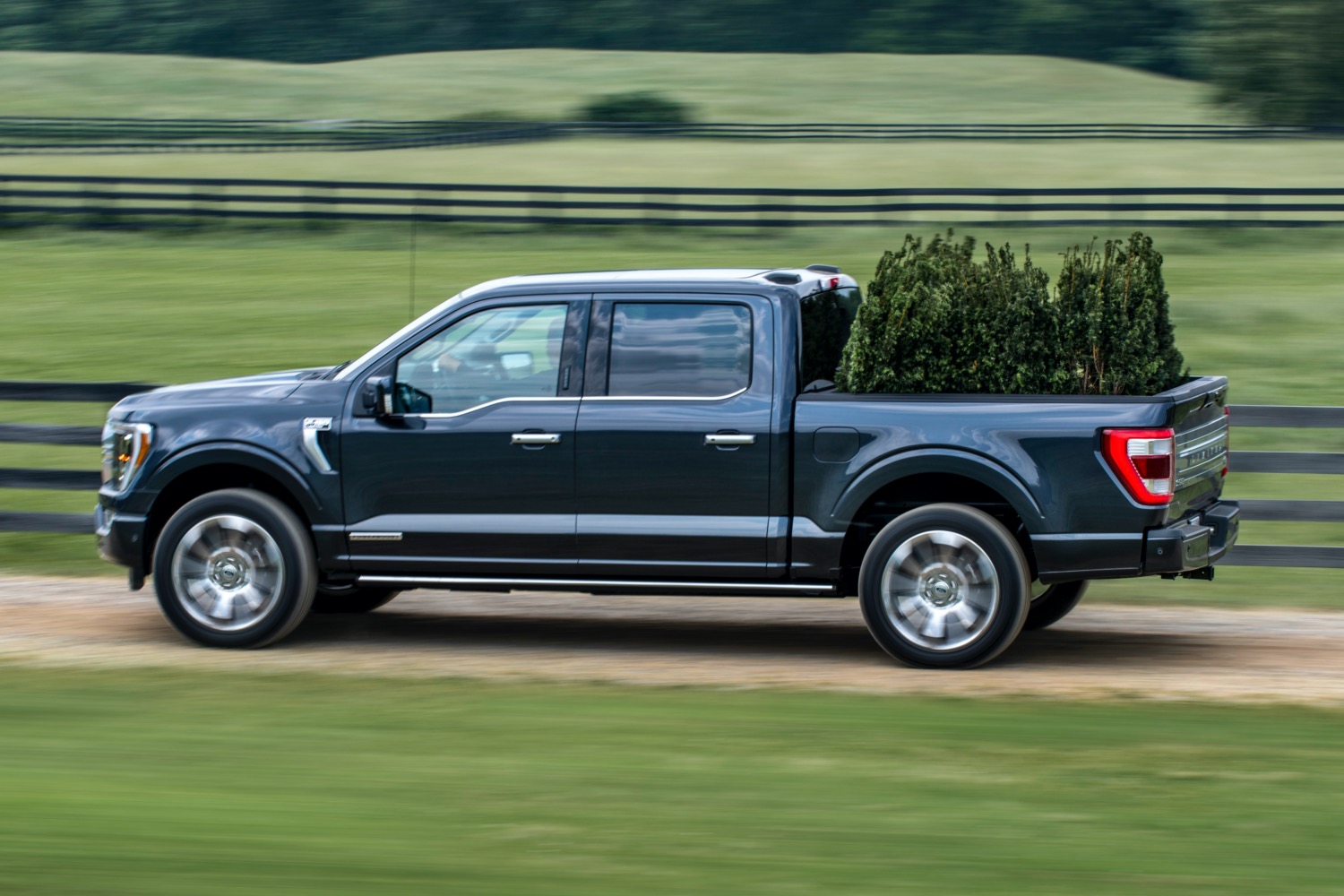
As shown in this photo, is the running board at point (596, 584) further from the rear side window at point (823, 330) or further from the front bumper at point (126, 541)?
the front bumper at point (126, 541)

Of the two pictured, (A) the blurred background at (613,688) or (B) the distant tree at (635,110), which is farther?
(B) the distant tree at (635,110)

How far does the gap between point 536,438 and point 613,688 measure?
1.22 meters

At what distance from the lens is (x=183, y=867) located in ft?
16.3

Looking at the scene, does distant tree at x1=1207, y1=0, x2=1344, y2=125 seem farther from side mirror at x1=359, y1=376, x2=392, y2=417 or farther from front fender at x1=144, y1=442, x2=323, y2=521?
front fender at x1=144, y1=442, x2=323, y2=521

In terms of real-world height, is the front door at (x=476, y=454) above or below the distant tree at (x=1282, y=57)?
below

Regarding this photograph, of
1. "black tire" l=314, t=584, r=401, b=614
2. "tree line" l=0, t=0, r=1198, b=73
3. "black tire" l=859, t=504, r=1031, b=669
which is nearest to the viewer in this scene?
"black tire" l=859, t=504, r=1031, b=669

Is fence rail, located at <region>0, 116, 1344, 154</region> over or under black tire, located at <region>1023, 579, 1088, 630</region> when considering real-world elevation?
over

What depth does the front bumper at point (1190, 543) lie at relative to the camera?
7.46 metres

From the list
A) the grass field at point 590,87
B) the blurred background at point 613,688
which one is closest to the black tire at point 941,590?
the blurred background at point 613,688

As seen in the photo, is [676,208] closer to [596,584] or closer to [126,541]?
[126,541]

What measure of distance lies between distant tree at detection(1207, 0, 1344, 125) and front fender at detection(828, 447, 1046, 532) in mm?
65130

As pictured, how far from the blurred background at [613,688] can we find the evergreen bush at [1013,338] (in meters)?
1.35

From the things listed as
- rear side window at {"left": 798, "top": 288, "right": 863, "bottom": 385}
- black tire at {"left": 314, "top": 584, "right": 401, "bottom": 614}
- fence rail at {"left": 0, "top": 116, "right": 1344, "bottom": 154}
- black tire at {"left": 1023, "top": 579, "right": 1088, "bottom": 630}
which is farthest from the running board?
fence rail at {"left": 0, "top": 116, "right": 1344, "bottom": 154}

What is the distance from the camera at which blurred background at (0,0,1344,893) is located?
5125 mm
